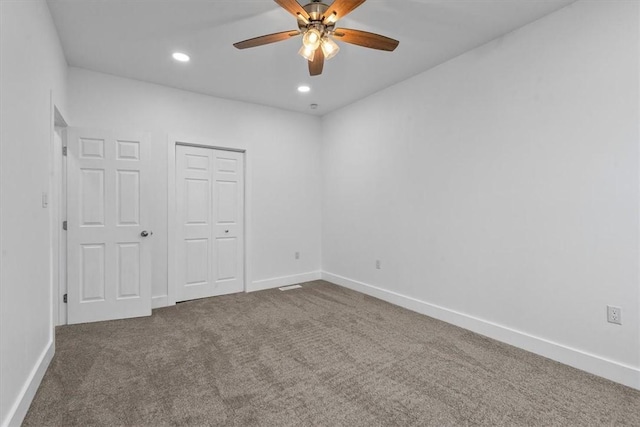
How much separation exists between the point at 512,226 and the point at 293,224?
3024mm

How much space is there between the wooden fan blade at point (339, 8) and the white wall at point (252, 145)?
2590 mm

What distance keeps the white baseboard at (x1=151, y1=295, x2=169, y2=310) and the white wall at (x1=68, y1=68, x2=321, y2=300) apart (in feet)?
0.20

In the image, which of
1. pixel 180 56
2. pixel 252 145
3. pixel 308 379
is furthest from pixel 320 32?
pixel 252 145

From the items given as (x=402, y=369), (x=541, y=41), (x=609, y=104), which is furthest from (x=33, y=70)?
(x=609, y=104)

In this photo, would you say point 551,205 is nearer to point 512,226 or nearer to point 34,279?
point 512,226

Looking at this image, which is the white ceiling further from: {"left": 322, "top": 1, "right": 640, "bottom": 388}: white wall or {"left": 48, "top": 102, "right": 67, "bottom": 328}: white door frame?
{"left": 48, "top": 102, "right": 67, "bottom": 328}: white door frame

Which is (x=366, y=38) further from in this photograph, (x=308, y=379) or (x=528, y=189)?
(x=308, y=379)

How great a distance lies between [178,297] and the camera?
160 inches

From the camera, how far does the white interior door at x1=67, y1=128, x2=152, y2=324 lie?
3260 millimetres

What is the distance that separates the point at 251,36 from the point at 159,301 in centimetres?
313

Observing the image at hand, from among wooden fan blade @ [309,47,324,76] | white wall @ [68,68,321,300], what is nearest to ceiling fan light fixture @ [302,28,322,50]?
wooden fan blade @ [309,47,324,76]

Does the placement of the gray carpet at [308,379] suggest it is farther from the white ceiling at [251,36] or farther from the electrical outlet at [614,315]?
the white ceiling at [251,36]

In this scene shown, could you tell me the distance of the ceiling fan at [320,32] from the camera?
2010 mm

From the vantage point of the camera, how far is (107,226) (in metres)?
3.39
